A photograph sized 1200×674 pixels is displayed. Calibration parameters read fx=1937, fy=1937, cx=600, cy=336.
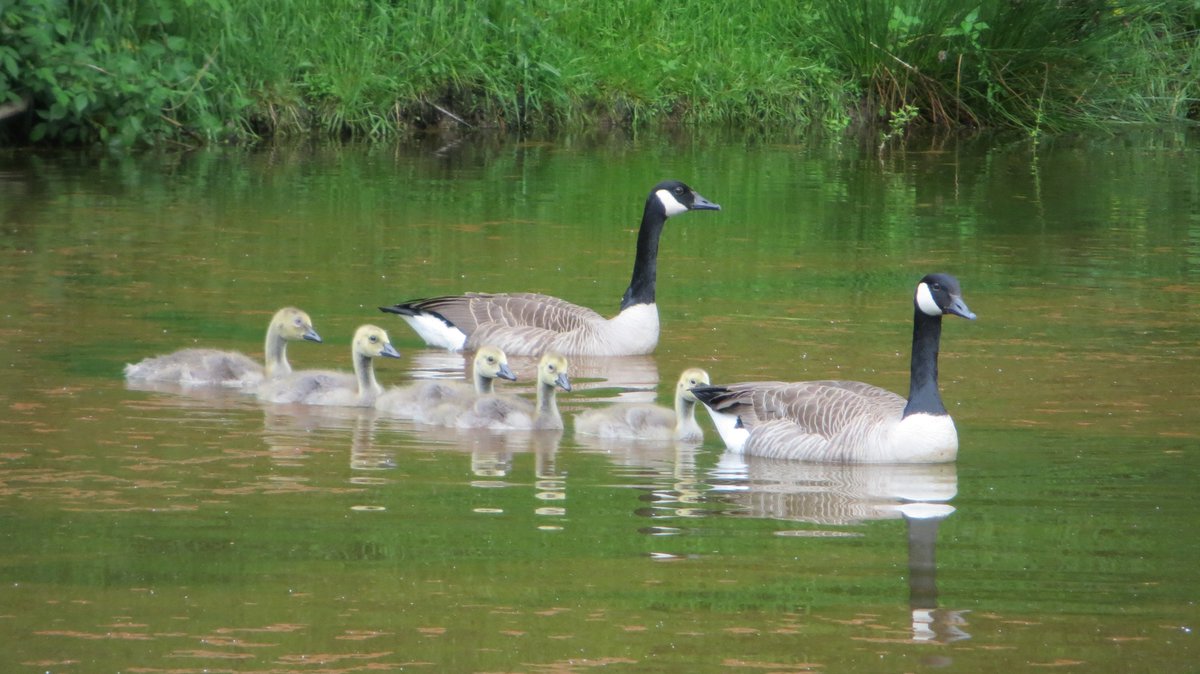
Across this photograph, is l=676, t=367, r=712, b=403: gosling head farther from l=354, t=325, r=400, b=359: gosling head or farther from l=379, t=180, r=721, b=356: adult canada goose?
l=379, t=180, r=721, b=356: adult canada goose

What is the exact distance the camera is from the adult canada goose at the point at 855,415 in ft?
30.4

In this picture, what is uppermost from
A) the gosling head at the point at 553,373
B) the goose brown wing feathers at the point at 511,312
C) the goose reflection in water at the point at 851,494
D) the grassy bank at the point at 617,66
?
the grassy bank at the point at 617,66

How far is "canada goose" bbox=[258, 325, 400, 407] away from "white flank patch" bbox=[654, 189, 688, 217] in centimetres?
340

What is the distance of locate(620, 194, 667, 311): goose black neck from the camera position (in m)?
12.8

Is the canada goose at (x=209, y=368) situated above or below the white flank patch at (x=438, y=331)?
below

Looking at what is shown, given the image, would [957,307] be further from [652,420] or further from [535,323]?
[535,323]

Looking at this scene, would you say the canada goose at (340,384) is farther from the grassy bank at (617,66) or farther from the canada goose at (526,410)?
the grassy bank at (617,66)

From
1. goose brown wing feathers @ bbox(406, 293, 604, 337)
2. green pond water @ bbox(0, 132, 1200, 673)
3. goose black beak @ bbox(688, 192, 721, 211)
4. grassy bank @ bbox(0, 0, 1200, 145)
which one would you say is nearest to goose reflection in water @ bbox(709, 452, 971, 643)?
green pond water @ bbox(0, 132, 1200, 673)

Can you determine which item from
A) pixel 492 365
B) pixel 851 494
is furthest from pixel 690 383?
pixel 851 494

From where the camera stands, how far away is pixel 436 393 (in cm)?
1043

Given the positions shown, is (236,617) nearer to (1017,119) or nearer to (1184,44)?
(1017,119)

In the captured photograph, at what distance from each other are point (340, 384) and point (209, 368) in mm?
Answer: 796

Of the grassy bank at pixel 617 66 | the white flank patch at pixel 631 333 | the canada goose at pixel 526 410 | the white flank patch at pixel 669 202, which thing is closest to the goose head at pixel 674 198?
the white flank patch at pixel 669 202

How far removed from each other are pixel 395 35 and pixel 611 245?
8.97 meters
